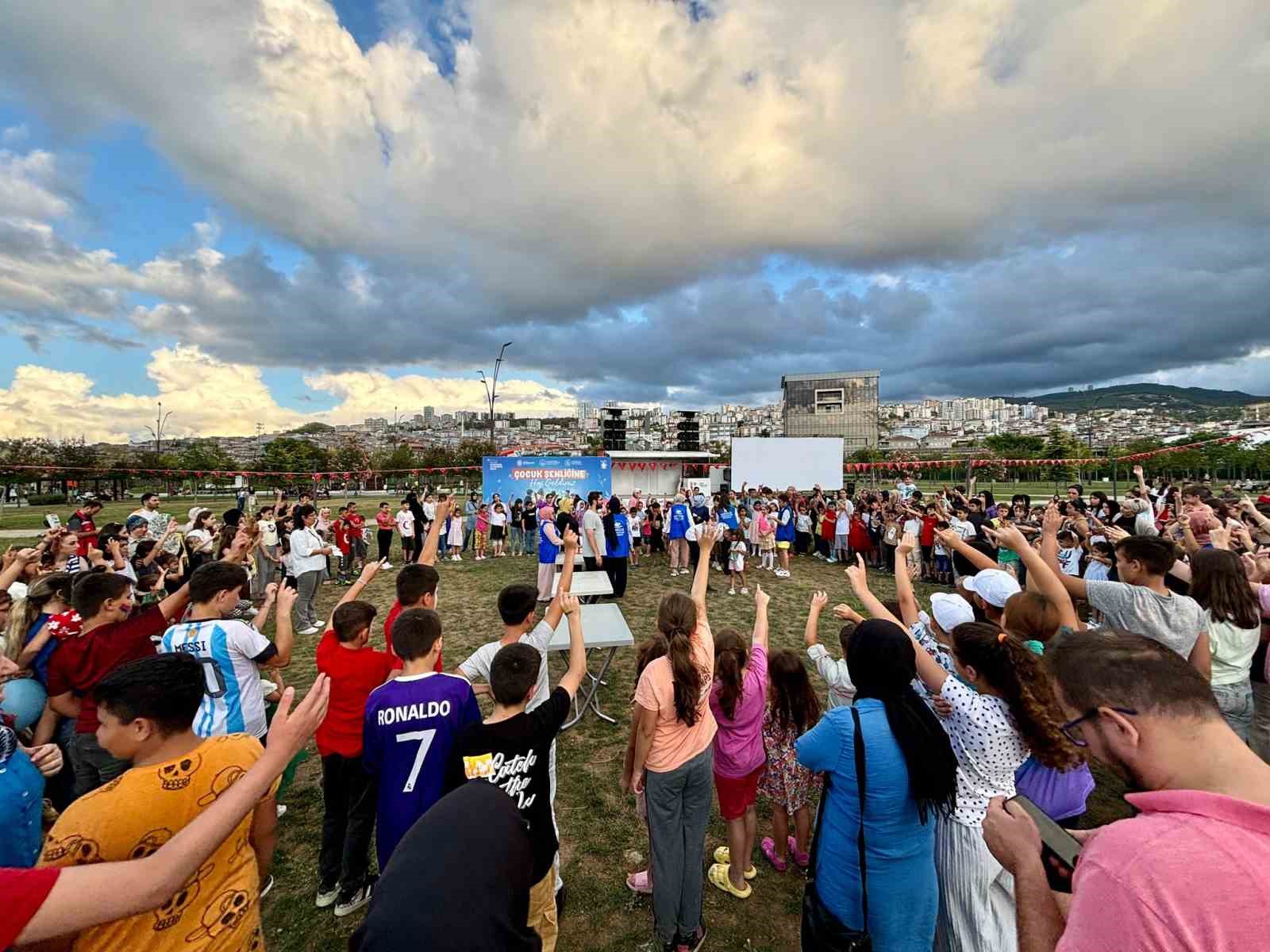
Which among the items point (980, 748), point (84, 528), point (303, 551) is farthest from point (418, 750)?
point (84, 528)

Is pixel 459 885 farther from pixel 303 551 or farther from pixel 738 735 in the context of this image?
pixel 303 551

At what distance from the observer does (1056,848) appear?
122 centimetres

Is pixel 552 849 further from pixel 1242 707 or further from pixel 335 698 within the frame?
pixel 1242 707

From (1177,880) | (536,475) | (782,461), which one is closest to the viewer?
(1177,880)

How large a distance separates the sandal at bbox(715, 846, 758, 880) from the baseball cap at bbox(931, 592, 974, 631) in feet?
6.30

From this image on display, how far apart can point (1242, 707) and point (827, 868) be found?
3430mm

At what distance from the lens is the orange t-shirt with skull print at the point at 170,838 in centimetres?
129

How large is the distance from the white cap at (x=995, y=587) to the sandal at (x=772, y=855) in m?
2.18

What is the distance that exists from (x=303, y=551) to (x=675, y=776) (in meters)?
7.17

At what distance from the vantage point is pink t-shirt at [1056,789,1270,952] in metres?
0.81

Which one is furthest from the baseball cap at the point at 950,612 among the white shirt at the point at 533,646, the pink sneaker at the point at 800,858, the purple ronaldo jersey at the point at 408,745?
the purple ronaldo jersey at the point at 408,745

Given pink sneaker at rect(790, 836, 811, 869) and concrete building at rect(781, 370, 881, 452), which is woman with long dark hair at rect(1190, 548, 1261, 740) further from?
concrete building at rect(781, 370, 881, 452)

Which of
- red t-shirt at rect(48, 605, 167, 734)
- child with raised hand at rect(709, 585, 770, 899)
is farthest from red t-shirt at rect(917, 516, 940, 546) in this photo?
red t-shirt at rect(48, 605, 167, 734)

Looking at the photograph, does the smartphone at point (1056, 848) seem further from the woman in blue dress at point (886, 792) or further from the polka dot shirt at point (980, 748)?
the polka dot shirt at point (980, 748)
